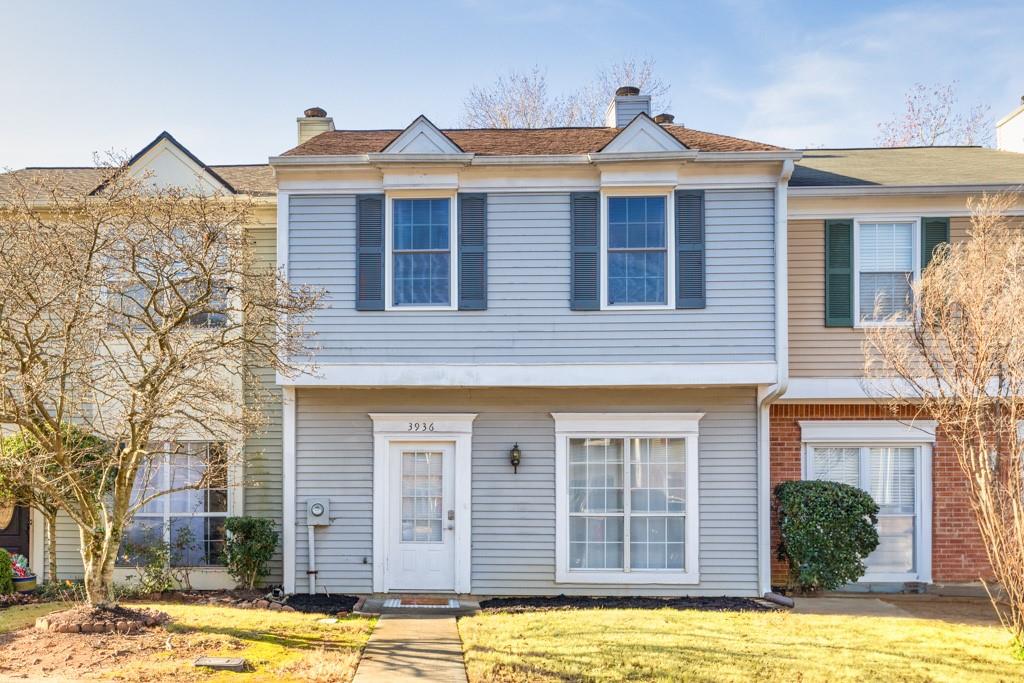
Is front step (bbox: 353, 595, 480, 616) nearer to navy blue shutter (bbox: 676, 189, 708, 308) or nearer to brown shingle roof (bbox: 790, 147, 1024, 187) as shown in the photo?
navy blue shutter (bbox: 676, 189, 708, 308)

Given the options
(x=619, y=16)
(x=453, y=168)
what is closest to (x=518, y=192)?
(x=453, y=168)

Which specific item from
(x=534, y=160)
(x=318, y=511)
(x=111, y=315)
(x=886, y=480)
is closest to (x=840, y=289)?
(x=886, y=480)

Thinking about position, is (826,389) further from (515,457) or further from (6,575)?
(6,575)

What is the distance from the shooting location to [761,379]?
970 cm

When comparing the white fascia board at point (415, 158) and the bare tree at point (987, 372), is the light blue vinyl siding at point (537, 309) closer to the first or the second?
the white fascia board at point (415, 158)

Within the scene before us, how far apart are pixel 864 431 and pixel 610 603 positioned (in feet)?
14.6

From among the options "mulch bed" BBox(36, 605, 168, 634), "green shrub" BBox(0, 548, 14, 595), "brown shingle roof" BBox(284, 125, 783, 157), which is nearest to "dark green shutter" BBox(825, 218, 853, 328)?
"brown shingle roof" BBox(284, 125, 783, 157)

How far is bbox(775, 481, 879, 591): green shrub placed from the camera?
31.7ft

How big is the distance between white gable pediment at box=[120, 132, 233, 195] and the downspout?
7829 mm

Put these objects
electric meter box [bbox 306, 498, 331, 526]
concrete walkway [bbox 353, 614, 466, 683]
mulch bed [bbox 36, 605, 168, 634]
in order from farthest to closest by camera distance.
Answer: electric meter box [bbox 306, 498, 331, 526] < mulch bed [bbox 36, 605, 168, 634] < concrete walkway [bbox 353, 614, 466, 683]

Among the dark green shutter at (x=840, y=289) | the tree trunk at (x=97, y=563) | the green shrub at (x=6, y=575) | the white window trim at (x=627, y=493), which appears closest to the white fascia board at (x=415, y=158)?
the white window trim at (x=627, y=493)

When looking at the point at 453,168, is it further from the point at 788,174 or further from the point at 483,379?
the point at 788,174

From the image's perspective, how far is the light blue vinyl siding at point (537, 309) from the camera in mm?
9820

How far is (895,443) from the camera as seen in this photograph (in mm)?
10656
